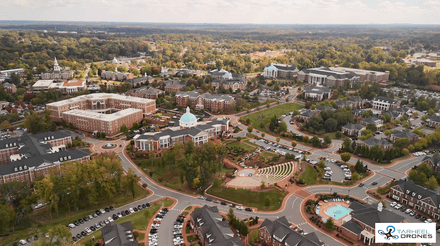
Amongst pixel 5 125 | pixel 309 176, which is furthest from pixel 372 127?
pixel 5 125

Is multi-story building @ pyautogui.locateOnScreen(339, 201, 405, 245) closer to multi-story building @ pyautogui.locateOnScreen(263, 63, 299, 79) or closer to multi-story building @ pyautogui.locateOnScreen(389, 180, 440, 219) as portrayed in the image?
multi-story building @ pyautogui.locateOnScreen(389, 180, 440, 219)

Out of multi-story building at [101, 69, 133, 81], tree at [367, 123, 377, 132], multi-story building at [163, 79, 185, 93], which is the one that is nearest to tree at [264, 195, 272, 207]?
tree at [367, 123, 377, 132]

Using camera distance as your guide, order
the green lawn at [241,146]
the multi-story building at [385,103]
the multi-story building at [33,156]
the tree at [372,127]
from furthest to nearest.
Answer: the multi-story building at [385,103] < the tree at [372,127] < the green lawn at [241,146] < the multi-story building at [33,156]

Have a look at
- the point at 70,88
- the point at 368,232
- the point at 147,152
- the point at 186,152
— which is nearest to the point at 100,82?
the point at 70,88

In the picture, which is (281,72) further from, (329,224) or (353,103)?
(329,224)

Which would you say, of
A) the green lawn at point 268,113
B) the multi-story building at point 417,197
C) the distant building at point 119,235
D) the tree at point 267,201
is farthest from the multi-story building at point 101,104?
the multi-story building at point 417,197

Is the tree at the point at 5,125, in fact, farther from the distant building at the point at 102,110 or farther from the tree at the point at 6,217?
the tree at the point at 6,217
